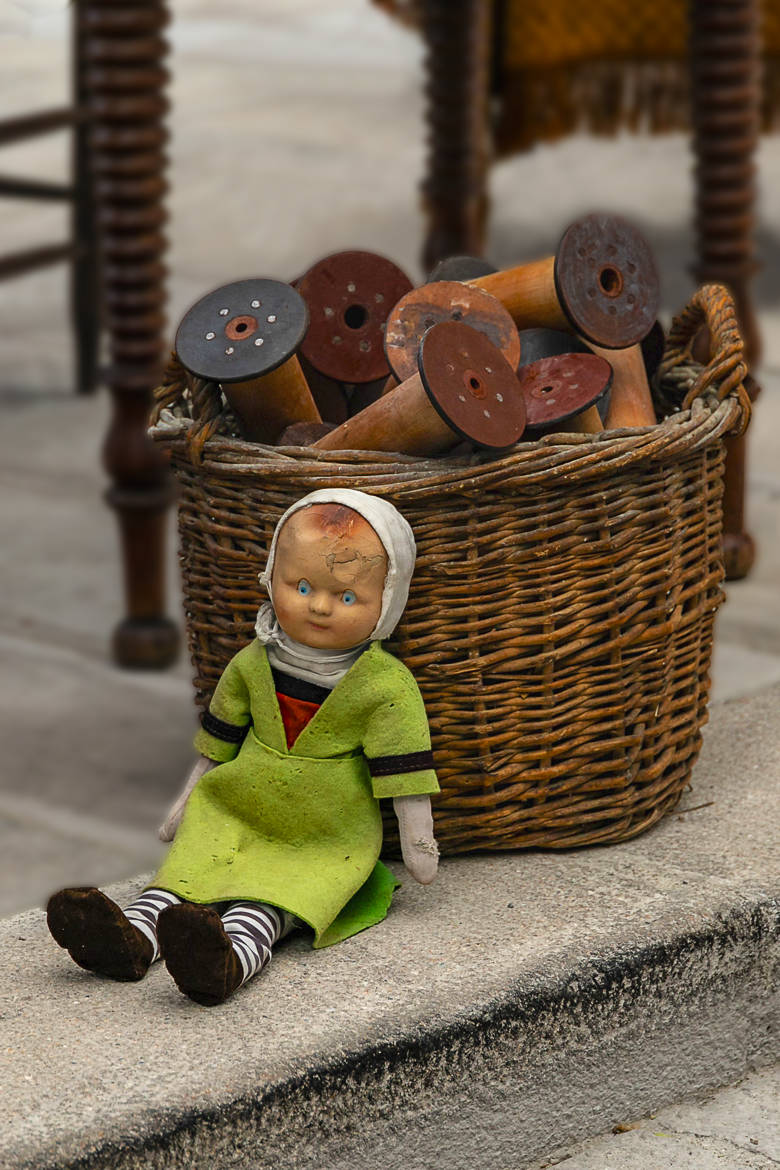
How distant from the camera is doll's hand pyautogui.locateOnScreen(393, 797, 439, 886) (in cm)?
145

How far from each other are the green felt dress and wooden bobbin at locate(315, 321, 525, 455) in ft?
0.69

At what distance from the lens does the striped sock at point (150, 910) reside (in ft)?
4.56

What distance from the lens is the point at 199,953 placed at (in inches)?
50.4

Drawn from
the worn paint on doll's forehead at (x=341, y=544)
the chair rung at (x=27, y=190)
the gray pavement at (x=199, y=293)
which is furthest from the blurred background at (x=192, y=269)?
the worn paint on doll's forehead at (x=341, y=544)

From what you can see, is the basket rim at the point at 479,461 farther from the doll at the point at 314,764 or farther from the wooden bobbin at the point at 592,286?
the wooden bobbin at the point at 592,286

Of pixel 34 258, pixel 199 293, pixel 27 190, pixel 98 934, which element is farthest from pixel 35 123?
pixel 98 934

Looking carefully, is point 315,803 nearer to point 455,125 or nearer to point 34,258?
point 455,125

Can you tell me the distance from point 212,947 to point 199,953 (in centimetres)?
1

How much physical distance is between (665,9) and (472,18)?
3.83 feet

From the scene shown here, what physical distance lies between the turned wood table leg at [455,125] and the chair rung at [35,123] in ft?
5.17

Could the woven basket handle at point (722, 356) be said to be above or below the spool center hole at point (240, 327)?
below

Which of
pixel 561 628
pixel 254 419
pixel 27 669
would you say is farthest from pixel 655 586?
pixel 27 669

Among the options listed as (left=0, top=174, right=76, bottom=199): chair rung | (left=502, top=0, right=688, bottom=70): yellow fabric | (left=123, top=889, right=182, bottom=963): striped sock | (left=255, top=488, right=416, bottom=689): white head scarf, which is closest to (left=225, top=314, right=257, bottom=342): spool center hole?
(left=255, top=488, right=416, bottom=689): white head scarf

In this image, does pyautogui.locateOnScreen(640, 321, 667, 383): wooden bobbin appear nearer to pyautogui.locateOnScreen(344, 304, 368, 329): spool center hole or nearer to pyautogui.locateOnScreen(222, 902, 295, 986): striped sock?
pyautogui.locateOnScreen(344, 304, 368, 329): spool center hole
